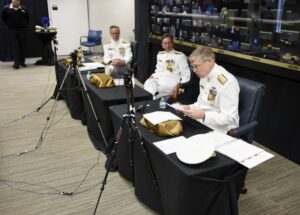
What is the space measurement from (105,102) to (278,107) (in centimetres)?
180

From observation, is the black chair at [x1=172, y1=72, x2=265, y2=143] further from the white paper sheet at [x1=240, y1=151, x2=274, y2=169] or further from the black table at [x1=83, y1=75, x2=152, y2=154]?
the black table at [x1=83, y1=75, x2=152, y2=154]

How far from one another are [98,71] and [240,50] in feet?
5.86

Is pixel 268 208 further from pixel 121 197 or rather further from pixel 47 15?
pixel 47 15

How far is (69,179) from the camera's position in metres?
2.52

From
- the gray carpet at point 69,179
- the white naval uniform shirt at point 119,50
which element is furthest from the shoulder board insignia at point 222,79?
the white naval uniform shirt at point 119,50

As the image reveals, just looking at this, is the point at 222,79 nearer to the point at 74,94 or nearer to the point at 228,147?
the point at 228,147

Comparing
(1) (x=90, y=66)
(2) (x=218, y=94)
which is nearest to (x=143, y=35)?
(1) (x=90, y=66)

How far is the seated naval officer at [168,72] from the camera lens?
344cm

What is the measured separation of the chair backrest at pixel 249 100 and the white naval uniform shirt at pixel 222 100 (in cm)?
10

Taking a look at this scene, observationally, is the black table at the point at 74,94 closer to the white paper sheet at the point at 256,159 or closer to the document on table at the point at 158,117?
the document on table at the point at 158,117

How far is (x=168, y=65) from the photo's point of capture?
352cm

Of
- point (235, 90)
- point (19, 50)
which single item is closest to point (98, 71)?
point (235, 90)

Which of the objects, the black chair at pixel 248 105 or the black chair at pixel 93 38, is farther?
the black chair at pixel 93 38

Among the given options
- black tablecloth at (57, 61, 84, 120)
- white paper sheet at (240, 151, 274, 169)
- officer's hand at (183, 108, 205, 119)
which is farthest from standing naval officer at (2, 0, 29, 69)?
white paper sheet at (240, 151, 274, 169)
